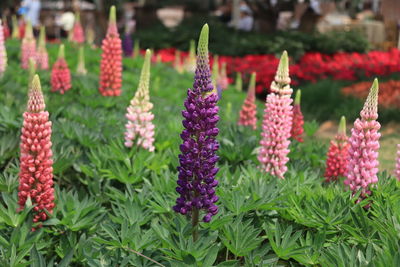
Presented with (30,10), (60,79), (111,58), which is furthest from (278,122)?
(30,10)

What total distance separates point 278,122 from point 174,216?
1.17 meters

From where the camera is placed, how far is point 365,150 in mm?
3520

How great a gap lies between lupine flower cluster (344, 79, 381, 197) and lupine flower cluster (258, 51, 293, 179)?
0.65 meters

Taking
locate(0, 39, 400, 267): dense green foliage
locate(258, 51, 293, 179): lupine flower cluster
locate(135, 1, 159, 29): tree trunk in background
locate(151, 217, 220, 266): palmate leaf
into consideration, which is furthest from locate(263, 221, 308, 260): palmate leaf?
locate(135, 1, 159, 29): tree trunk in background

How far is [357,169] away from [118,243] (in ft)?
5.22

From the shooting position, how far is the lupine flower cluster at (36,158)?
3.37 m

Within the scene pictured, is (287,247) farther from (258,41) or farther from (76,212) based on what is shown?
(258,41)

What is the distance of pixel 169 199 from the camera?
148 inches

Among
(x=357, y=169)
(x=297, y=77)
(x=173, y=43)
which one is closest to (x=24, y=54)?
(x=357, y=169)

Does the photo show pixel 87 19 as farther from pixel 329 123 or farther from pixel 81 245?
pixel 81 245

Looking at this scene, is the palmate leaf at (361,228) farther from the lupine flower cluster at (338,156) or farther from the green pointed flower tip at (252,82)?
the green pointed flower tip at (252,82)

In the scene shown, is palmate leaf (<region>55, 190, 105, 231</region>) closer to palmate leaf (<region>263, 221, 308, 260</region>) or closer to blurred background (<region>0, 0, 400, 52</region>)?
palmate leaf (<region>263, 221, 308, 260</region>)

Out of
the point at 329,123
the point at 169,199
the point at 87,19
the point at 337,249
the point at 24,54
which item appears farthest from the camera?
the point at 87,19

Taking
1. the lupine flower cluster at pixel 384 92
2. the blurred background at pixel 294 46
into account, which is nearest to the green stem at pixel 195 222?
the blurred background at pixel 294 46
